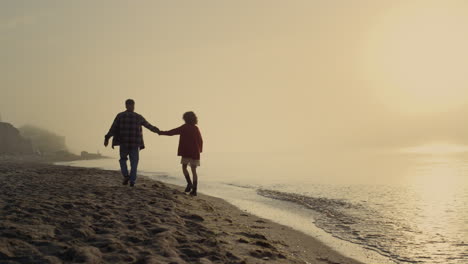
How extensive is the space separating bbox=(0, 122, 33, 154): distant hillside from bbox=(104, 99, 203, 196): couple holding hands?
3940 inches

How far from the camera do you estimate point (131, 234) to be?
260 inches

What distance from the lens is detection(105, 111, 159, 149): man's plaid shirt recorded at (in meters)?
12.4

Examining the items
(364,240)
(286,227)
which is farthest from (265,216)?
(364,240)

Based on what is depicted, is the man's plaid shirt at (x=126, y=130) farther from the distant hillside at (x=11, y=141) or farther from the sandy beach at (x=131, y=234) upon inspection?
the distant hillside at (x=11, y=141)

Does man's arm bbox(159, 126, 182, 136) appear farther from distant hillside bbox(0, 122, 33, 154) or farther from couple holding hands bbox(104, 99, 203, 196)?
distant hillside bbox(0, 122, 33, 154)

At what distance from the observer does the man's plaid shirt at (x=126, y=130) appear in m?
12.4

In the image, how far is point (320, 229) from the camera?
415 inches

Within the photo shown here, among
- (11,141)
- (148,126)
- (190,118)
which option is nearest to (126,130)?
(148,126)

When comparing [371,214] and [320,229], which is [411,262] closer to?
[320,229]

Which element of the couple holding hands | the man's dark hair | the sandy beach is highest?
the man's dark hair

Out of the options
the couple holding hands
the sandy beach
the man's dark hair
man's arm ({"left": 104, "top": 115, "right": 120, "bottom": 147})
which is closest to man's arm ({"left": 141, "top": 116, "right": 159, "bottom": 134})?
the couple holding hands

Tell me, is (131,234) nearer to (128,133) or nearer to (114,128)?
(128,133)

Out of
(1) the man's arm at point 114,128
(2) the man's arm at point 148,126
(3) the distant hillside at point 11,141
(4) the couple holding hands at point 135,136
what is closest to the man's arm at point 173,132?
(4) the couple holding hands at point 135,136

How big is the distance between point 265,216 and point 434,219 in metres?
5.59
